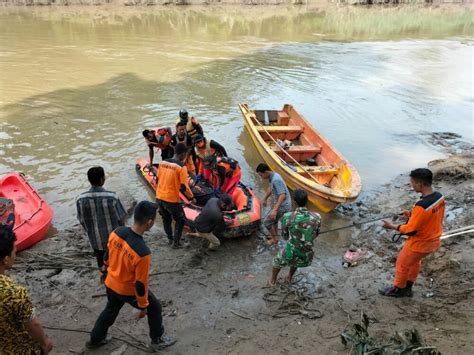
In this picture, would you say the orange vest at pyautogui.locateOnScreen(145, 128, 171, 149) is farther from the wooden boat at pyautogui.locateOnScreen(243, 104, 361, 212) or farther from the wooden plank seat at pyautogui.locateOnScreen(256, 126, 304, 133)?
the wooden plank seat at pyautogui.locateOnScreen(256, 126, 304, 133)

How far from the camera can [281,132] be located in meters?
9.63

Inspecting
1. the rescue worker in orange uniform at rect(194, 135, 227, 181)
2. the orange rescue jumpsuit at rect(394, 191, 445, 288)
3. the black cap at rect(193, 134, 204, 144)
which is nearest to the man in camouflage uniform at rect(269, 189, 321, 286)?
the orange rescue jumpsuit at rect(394, 191, 445, 288)

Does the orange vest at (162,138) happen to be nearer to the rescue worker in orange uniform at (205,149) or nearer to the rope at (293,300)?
the rescue worker in orange uniform at (205,149)

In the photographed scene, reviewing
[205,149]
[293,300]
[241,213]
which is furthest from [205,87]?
[293,300]

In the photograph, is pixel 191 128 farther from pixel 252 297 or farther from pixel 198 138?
pixel 252 297

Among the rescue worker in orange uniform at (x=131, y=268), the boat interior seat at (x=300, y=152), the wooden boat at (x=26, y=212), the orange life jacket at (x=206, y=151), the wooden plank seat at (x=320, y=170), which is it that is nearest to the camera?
the rescue worker in orange uniform at (x=131, y=268)

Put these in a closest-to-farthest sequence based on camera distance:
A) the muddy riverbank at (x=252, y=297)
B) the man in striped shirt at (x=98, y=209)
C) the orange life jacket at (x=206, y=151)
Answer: the muddy riverbank at (x=252, y=297)
the man in striped shirt at (x=98, y=209)
the orange life jacket at (x=206, y=151)

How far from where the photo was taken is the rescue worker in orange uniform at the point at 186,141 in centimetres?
702

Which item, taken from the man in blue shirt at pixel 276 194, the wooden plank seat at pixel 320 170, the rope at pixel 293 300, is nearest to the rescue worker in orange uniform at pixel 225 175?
the man in blue shirt at pixel 276 194

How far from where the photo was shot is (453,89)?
51.3ft

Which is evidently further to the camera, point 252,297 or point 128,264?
point 252,297

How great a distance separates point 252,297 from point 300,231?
A: 1.14m

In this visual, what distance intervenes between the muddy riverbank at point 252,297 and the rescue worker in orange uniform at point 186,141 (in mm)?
1494

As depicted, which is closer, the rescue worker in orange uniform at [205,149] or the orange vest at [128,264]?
the orange vest at [128,264]
